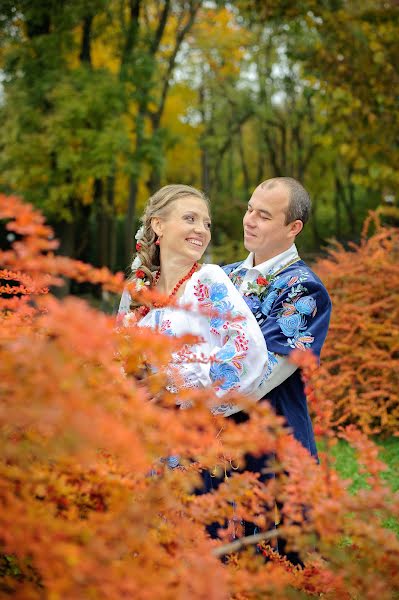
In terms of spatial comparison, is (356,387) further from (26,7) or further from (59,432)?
(26,7)

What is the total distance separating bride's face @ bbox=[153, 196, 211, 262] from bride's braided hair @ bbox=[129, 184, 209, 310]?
4 centimetres

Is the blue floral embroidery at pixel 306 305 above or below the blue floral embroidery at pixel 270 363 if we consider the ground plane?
above

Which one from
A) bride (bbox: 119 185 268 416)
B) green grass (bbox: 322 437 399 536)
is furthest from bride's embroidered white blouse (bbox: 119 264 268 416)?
green grass (bbox: 322 437 399 536)

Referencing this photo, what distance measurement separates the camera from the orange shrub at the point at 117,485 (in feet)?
3.97

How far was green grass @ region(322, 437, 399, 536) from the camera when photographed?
17.7 feet

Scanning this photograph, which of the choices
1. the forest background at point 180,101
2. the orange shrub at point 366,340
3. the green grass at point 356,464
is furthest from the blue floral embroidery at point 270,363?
the forest background at point 180,101

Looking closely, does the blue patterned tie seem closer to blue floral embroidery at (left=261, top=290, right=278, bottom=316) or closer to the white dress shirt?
the white dress shirt

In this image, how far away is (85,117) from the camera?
15.7 metres

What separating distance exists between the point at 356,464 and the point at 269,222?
3721mm

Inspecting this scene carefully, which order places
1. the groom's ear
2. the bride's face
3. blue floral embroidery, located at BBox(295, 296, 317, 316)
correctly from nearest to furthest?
blue floral embroidery, located at BBox(295, 296, 317, 316)
the bride's face
the groom's ear

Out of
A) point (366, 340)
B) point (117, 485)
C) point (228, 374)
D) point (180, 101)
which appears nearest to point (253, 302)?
point (228, 374)

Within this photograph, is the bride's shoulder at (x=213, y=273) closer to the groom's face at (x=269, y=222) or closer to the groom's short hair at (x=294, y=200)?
the groom's face at (x=269, y=222)

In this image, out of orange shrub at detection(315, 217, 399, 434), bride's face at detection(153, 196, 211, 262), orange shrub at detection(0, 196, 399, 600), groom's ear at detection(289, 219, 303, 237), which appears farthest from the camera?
orange shrub at detection(315, 217, 399, 434)

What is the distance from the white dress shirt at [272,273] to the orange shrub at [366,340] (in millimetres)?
3450
